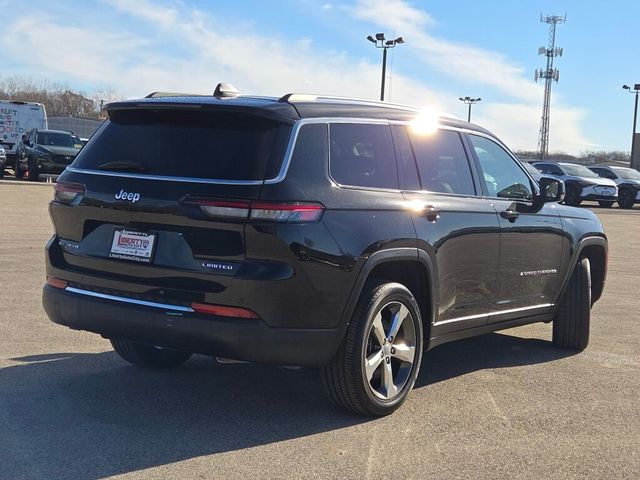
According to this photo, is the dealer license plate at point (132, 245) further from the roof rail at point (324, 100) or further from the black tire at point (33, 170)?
the black tire at point (33, 170)

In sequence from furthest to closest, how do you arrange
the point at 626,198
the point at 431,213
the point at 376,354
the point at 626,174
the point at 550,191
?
1. the point at 626,174
2. the point at 626,198
3. the point at 550,191
4. the point at 431,213
5. the point at 376,354

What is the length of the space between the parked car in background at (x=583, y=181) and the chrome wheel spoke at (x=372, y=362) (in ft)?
83.5

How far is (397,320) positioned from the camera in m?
4.84

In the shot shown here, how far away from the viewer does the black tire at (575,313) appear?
673 centimetres

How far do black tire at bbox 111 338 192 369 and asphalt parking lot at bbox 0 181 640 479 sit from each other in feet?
0.28

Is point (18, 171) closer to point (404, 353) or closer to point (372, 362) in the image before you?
point (404, 353)

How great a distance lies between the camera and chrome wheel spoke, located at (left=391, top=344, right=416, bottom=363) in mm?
4875

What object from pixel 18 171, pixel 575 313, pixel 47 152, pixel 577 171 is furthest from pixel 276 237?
pixel 577 171

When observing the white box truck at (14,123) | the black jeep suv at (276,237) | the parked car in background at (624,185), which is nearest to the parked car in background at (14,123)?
the white box truck at (14,123)

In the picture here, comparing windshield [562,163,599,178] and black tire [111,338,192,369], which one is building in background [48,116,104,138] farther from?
black tire [111,338,192,369]

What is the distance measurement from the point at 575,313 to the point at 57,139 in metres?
23.7

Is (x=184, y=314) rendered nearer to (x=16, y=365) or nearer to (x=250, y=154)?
(x=250, y=154)

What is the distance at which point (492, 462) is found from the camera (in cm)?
411

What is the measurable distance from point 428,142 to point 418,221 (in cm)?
74
